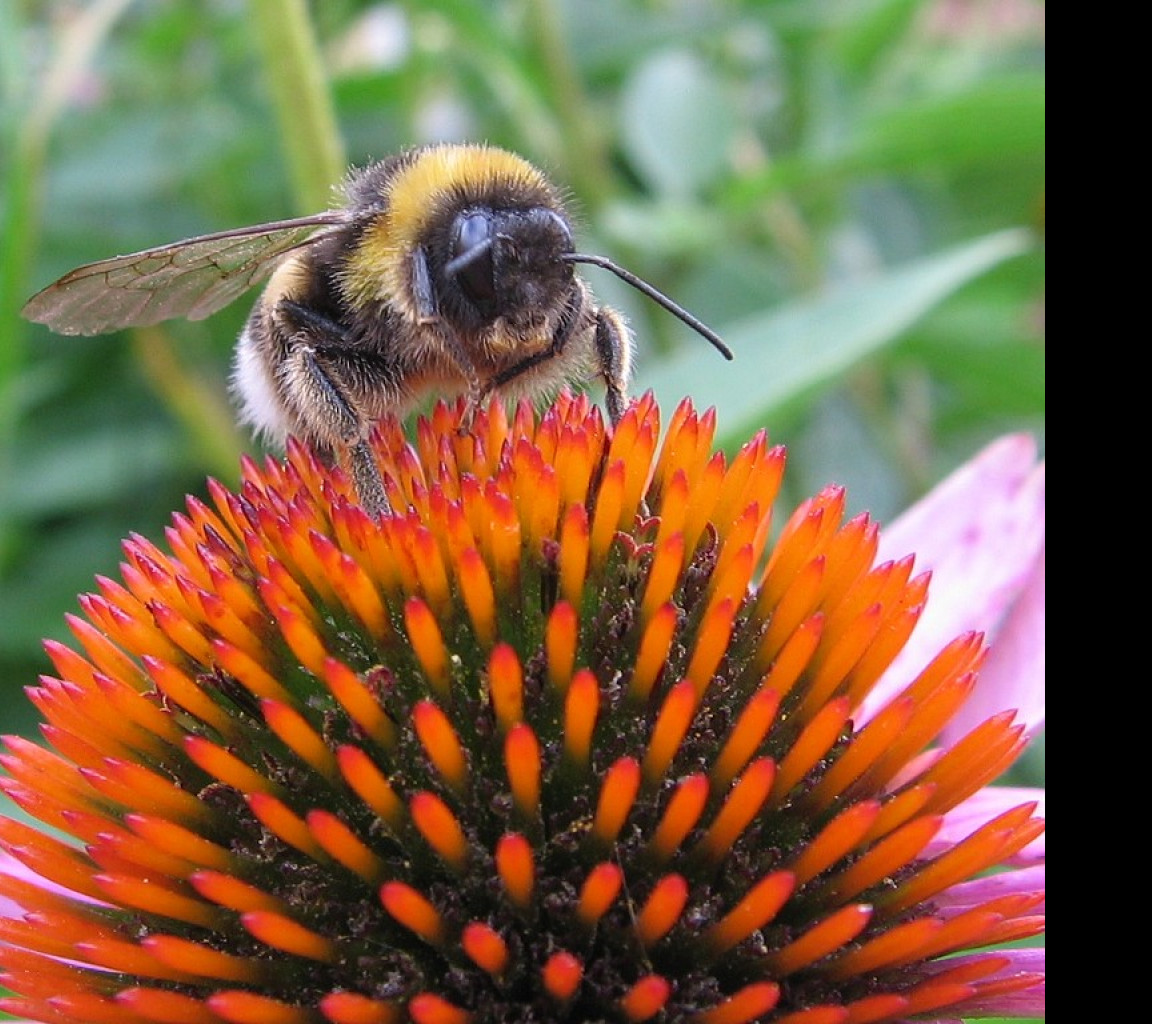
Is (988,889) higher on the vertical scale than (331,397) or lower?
lower

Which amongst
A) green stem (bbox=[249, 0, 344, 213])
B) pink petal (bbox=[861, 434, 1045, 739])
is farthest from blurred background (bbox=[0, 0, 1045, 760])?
pink petal (bbox=[861, 434, 1045, 739])

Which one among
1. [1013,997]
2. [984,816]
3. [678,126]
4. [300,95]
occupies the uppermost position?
[678,126]

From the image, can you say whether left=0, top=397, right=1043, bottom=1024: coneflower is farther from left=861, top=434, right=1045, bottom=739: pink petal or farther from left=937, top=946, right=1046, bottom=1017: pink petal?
left=861, top=434, right=1045, bottom=739: pink petal

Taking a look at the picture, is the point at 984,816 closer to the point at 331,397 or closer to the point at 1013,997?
the point at 1013,997

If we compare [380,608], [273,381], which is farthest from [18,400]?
[380,608]

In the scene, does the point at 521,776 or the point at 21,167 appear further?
the point at 21,167

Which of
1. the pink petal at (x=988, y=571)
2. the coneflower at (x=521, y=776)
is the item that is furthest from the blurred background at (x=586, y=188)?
the coneflower at (x=521, y=776)

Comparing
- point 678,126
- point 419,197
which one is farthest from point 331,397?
point 678,126

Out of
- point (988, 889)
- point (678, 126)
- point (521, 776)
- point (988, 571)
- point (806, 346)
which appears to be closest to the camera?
point (521, 776)

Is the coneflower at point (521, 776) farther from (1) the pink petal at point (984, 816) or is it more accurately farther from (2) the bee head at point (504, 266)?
(2) the bee head at point (504, 266)
